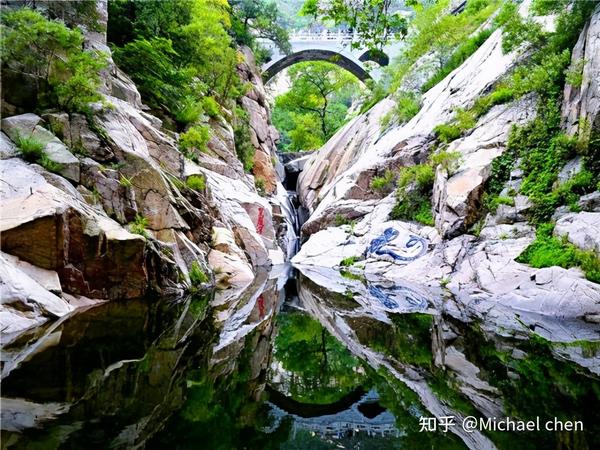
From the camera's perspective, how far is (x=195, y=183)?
42.5ft

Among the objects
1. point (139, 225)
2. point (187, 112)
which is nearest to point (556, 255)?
point (139, 225)

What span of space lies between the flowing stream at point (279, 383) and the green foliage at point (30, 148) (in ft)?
10.8

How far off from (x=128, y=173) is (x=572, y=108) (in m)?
12.5

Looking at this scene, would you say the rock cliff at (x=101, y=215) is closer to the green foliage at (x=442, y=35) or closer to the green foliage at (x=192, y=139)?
the green foliage at (x=192, y=139)

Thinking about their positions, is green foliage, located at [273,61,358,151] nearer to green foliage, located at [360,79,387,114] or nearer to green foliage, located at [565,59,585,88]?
green foliage, located at [360,79,387,114]

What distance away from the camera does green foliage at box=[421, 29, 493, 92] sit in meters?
21.7

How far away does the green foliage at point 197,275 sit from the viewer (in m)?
10.3

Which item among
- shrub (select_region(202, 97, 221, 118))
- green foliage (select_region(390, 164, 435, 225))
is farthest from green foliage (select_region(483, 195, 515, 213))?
shrub (select_region(202, 97, 221, 118))

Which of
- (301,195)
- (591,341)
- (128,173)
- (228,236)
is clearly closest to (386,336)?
(591,341)

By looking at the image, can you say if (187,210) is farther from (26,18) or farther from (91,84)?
(26,18)

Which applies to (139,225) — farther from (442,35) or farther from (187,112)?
(442,35)

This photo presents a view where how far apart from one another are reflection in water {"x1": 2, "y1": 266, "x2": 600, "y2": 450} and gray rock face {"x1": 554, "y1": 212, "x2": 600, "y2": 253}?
401 centimetres

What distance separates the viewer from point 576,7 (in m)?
13.1

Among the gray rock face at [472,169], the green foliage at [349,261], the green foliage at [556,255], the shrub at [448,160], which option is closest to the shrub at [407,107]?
the gray rock face at [472,169]
